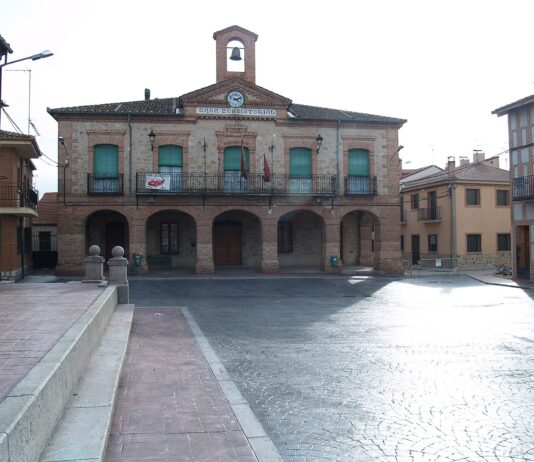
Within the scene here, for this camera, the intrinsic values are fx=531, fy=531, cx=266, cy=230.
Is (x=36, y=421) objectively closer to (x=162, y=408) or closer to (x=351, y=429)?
(x=162, y=408)

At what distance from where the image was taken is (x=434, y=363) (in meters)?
8.15

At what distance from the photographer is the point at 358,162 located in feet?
89.5

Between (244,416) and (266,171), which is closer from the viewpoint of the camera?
(244,416)

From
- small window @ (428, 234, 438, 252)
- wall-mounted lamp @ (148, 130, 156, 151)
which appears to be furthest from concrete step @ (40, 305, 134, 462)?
small window @ (428, 234, 438, 252)

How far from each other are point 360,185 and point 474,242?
9.32 m

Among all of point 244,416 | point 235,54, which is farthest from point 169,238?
point 244,416

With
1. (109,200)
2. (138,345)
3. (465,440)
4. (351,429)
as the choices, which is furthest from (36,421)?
(109,200)

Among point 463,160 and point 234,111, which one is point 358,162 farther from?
point 463,160

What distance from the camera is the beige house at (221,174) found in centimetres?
2486

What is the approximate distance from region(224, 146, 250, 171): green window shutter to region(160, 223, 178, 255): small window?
4519 millimetres

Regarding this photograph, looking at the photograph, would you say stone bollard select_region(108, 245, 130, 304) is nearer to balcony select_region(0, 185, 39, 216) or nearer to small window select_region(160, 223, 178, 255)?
balcony select_region(0, 185, 39, 216)

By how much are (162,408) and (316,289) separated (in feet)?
47.0

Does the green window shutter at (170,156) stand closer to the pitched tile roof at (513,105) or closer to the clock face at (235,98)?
the clock face at (235,98)

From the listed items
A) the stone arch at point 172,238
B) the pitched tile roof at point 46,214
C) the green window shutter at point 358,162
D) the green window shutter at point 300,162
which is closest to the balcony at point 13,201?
the stone arch at point 172,238
